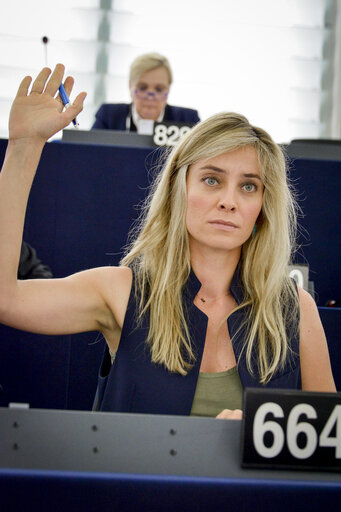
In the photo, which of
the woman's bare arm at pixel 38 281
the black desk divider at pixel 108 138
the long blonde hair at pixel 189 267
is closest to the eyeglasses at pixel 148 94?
the black desk divider at pixel 108 138

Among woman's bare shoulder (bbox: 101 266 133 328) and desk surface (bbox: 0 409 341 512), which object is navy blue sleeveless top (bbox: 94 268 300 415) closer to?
woman's bare shoulder (bbox: 101 266 133 328)

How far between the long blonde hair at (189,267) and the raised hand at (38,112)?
31cm

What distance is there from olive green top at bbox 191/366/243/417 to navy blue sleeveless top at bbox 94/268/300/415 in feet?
0.07

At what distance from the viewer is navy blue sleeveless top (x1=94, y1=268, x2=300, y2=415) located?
3.88 ft

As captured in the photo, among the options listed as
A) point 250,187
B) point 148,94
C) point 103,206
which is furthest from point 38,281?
point 148,94

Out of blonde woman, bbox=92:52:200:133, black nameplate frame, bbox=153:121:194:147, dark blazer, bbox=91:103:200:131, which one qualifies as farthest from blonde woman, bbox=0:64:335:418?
A: dark blazer, bbox=91:103:200:131

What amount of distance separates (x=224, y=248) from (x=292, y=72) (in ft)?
13.5

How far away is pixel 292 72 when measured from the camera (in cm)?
508

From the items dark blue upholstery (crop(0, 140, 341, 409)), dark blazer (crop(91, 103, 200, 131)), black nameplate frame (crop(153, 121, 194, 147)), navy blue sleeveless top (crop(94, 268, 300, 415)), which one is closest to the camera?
navy blue sleeveless top (crop(94, 268, 300, 415))

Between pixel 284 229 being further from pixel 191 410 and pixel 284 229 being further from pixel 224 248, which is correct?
pixel 191 410

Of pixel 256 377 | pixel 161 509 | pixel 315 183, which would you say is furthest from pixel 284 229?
pixel 315 183

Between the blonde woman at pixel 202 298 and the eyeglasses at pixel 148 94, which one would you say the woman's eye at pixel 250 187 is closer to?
the blonde woman at pixel 202 298

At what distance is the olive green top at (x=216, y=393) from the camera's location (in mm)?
1190

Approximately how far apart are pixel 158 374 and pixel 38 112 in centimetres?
46
